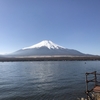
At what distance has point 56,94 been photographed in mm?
33812

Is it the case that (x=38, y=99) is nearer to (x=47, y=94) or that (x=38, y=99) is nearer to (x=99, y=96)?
(x=47, y=94)

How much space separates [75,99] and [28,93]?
10.1m

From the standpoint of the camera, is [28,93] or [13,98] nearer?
[13,98]

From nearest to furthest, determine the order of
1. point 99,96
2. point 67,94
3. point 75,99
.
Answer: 1. point 99,96
2. point 75,99
3. point 67,94

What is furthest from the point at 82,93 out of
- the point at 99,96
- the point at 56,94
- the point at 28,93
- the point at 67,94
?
the point at 28,93

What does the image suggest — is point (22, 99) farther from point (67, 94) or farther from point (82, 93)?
point (82, 93)

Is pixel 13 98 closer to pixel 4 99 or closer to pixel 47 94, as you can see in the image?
pixel 4 99

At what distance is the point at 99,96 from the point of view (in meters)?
26.4

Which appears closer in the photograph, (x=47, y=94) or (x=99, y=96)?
(x=99, y=96)

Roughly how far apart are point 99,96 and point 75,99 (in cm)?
510

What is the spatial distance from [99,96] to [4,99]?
1646 cm

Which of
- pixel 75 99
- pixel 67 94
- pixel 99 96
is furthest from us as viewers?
pixel 67 94

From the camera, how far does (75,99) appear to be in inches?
1186

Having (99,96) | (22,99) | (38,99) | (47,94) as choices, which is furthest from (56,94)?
(99,96)
